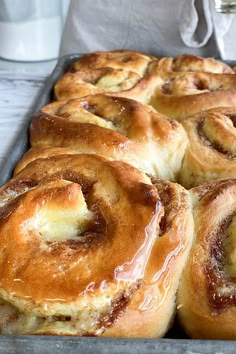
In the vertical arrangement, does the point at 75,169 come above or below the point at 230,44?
above

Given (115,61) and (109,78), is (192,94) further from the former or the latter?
(115,61)

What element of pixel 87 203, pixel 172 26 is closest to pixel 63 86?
pixel 172 26

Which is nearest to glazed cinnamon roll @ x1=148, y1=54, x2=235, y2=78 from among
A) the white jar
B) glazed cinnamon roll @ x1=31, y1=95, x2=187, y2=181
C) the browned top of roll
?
glazed cinnamon roll @ x1=31, y1=95, x2=187, y2=181

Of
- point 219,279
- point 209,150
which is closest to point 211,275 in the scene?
point 219,279

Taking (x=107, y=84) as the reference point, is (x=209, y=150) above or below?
above

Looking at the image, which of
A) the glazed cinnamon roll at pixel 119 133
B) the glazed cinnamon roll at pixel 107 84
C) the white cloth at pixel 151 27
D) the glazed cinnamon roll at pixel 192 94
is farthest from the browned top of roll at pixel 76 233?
the white cloth at pixel 151 27

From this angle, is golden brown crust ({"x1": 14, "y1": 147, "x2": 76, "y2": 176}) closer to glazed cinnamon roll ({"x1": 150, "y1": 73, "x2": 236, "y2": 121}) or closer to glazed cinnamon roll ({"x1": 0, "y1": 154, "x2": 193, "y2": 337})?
glazed cinnamon roll ({"x1": 0, "y1": 154, "x2": 193, "y2": 337})

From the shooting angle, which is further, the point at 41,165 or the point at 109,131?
the point at 109,131

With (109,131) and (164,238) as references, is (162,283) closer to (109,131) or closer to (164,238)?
(164,238)
